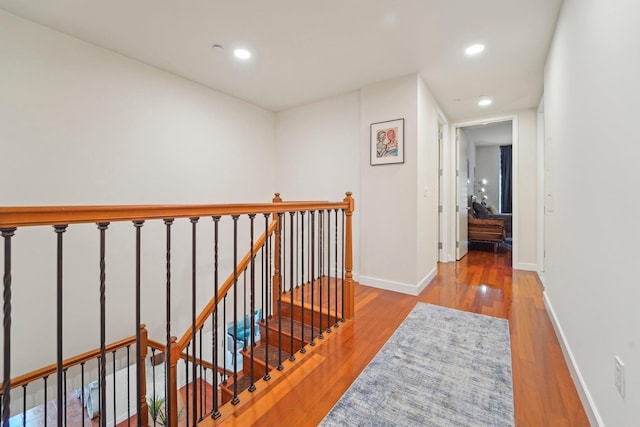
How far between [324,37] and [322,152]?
1.67 meters

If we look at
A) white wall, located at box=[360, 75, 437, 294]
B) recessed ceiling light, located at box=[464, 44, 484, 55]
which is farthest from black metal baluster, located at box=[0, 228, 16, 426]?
recessed ceiling light, located at box=[464, 44, 484, 55]

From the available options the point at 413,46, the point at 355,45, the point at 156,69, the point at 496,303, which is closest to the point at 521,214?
the point at 496,303

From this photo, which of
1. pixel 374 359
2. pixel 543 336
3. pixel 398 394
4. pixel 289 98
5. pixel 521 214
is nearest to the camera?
pixel 398 394

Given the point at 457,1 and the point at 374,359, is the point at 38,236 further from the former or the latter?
the point at 457,1

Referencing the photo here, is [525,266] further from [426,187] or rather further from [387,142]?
[387,142]

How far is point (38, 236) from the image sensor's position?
224 cm

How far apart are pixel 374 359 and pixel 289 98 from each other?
3338 millimetres

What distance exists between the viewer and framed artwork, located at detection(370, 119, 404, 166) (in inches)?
124

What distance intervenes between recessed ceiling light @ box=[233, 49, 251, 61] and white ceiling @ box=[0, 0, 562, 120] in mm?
59

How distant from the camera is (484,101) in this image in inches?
150

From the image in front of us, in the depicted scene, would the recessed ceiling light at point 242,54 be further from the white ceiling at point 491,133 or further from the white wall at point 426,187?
the white ceiling at point 491,133

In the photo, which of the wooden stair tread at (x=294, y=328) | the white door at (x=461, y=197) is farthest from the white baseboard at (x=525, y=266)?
the wooden stair tread at (x=294, y=328)

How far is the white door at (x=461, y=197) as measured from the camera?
15.5 ft

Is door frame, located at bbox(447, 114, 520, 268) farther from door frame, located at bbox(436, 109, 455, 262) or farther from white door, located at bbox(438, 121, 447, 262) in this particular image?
white door, located at bbox(438, 121, 447, 262)
